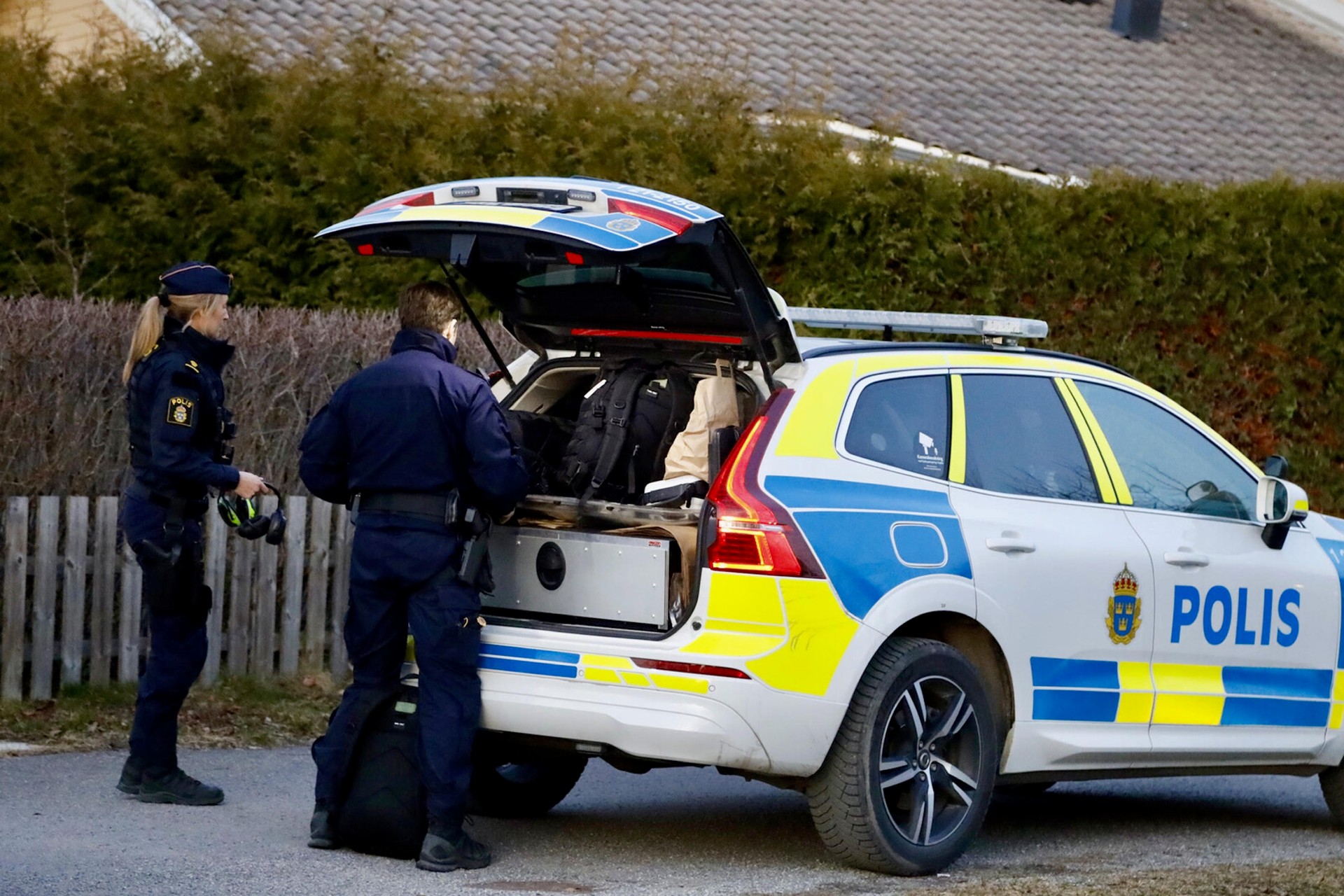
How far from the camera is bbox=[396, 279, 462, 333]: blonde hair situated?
5.60m

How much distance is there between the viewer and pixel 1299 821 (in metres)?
7.28

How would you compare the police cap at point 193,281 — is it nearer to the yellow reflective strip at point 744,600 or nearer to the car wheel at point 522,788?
the car wheel at point 522,788

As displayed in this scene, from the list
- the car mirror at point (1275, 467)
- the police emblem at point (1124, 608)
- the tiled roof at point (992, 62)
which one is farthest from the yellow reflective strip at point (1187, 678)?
the tiled roof at point (992, 62)

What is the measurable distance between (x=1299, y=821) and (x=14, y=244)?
8.39m

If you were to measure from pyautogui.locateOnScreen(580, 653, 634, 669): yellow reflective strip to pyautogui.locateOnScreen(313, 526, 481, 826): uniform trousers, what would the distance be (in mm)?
362

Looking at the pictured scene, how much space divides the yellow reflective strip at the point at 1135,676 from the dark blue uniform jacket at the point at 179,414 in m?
3.13

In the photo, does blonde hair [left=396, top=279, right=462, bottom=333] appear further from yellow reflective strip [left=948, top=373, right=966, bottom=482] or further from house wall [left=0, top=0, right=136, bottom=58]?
house wall [left=0, top=0, right=136, bottom=58]

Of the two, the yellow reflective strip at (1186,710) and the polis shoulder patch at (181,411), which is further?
the yellow reflective strip at (1186,710)

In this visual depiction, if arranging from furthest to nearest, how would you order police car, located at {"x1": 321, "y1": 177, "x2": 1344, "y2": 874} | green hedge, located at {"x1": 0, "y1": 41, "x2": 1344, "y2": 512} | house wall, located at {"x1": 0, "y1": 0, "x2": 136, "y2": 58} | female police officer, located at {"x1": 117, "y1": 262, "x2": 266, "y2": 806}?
house wall, located at {"x1": 0, "y1": 0, "x2": 136, "y2": 58}, green hedge, located at {"x1": 0, "y1": 41, "x2": 1344, "y2": 512}, female police officer, located at {"x1": 117, "y1": 262, "x2": 266, "y2": 806}, police car, located at {"x1": 321, "y1": 177, "x2": 1344, "y2": 874}

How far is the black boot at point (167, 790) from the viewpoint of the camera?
20.5ft

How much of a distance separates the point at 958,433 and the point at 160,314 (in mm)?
2790

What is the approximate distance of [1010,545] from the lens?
19.1 ft

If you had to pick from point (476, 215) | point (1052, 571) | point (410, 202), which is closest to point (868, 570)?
point (1052, 571)

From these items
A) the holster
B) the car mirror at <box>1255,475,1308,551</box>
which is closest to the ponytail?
the holster
